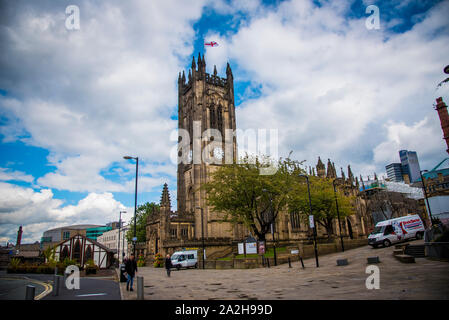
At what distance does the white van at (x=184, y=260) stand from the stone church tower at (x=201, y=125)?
14980 millimetres

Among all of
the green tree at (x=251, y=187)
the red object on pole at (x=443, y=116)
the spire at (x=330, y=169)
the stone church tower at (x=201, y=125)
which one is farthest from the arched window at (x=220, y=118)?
the red object on pole at (x=443, y=116)

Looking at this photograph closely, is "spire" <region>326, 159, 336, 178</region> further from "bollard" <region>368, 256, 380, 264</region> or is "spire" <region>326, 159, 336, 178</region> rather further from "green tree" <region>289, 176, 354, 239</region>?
"bollard" <region>368, 256, 380, 264</region>

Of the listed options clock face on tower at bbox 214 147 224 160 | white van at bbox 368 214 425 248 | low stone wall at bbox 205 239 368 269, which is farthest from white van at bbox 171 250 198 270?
clock face on tower at bbox 214 147 224 160

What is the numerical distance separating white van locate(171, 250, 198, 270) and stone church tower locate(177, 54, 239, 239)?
590 inches

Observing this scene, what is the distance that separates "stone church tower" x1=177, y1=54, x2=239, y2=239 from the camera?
163 feet

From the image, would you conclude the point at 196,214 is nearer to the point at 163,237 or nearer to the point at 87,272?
the point at 163,237

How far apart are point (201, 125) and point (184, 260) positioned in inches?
1226

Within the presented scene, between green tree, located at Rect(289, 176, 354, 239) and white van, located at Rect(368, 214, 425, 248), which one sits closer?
white van, located at Rect(368, 214, 425, 248)

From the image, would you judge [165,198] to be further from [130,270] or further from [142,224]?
[130,270]

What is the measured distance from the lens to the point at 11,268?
3216cm

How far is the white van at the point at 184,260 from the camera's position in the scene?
1233 inches
